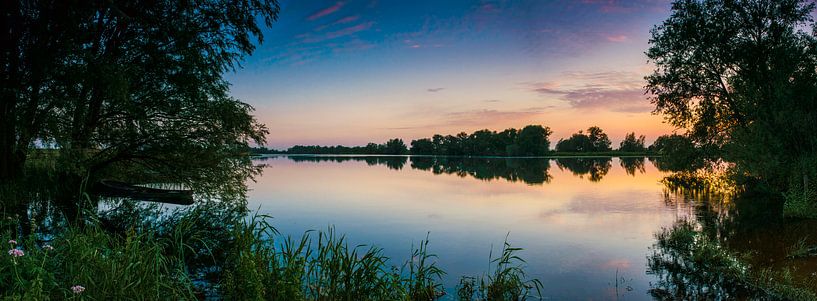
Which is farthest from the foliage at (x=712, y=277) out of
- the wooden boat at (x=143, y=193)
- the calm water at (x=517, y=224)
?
the wooden boat at (x=143, y=193)

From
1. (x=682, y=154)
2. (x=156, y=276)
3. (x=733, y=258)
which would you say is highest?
(x=682, y=154)

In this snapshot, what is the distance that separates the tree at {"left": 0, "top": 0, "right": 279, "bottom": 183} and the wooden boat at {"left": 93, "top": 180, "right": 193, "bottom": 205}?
911 mm

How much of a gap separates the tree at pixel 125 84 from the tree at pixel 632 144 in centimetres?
19295

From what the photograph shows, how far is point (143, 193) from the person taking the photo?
782 inches

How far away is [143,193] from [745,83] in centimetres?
3078

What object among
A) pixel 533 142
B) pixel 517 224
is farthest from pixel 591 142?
pixel 517 224

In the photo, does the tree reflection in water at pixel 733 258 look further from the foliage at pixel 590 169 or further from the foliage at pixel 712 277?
the foliage at pixel 590 169

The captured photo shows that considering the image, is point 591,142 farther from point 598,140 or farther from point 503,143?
point 503,143

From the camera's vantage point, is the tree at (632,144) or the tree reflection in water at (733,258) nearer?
the tree reflection in water at (733,258)

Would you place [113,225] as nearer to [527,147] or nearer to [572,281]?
[572,281]

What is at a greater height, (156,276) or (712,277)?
(156,276)

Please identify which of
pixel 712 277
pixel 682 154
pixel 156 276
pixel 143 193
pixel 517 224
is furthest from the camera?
pixel 682 154

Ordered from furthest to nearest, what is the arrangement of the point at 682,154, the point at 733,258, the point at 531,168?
the point at 531,168 < the point at 682,154 < the point at 733,258

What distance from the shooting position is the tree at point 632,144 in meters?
182
